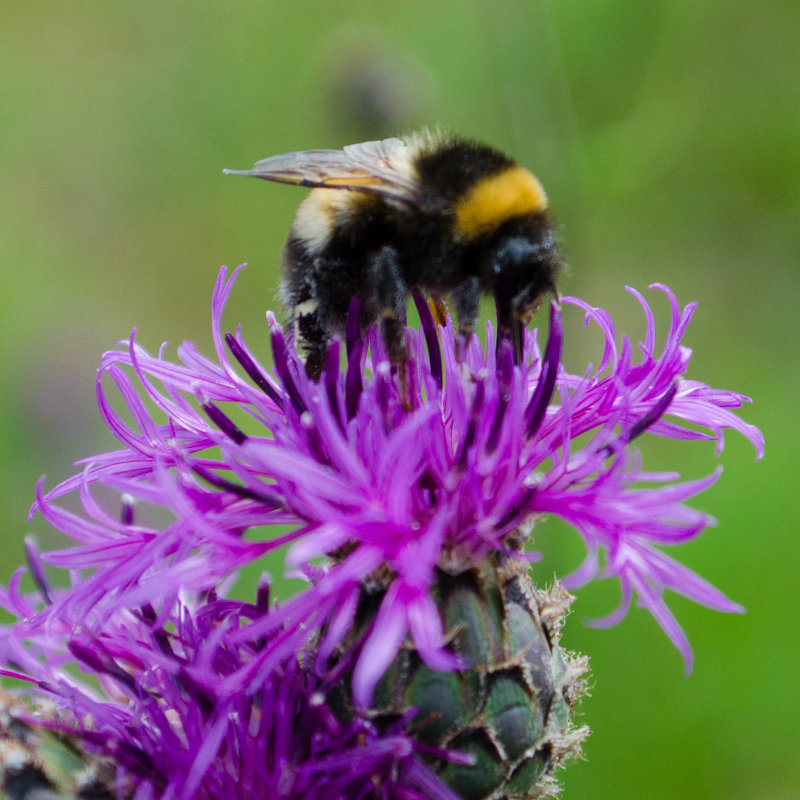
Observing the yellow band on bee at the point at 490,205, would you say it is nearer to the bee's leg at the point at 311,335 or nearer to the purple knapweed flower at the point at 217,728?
the bee's leg at the point at 311,335

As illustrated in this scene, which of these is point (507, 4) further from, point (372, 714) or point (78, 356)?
point (372, 714)

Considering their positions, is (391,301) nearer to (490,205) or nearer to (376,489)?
(490,205)

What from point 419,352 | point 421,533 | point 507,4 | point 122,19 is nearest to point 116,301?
point 122,19

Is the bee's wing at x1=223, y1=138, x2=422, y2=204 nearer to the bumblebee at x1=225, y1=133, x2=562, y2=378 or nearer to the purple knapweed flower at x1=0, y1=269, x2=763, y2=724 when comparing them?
the bumblebee at x1=225, y1=133, x2=562, y2=378

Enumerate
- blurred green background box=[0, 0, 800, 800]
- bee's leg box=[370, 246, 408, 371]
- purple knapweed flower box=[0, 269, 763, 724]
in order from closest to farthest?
purple knapweed flower box=[0, 269, 763, 724], bee's leg box=[370, 246, 408, 371], blurred green background box=[0, 0, 800, 800]

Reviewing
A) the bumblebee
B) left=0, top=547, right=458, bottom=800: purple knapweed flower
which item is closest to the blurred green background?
the bumblebee

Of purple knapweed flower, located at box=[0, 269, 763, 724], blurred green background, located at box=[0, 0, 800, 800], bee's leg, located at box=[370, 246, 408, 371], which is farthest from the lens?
blurred green background, located at box=[0, 0, 800, 800]

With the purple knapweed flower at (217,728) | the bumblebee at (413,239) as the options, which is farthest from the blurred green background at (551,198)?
the purple knapweed flower at (217,728)
